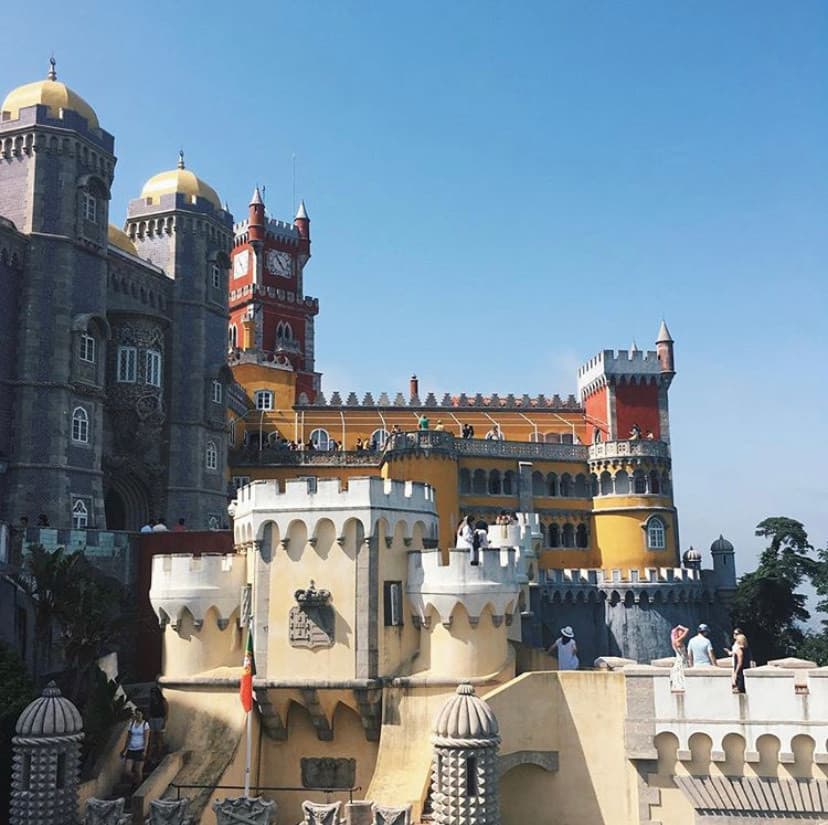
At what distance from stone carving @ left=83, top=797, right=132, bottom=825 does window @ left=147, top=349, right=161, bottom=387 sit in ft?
77.2

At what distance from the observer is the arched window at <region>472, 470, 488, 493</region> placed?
190 feet

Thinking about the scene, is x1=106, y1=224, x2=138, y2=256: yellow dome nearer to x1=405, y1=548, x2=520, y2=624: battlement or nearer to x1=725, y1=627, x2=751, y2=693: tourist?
x1=405, y1=548, x2=520, y2=624: battlement

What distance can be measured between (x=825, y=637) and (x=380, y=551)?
111ft

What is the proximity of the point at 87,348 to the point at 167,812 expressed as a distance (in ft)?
74.4

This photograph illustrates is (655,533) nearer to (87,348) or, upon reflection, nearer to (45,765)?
(87,348)

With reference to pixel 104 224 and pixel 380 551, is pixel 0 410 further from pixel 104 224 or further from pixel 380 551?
pixel 380 551

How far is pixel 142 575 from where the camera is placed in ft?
110

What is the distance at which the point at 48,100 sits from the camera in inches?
1580

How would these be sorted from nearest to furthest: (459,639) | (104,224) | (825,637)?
1. (459,639)
2. (104,224)
3. (825,637)

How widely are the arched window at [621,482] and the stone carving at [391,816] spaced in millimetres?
39777

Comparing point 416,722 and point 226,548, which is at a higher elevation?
point 226,548

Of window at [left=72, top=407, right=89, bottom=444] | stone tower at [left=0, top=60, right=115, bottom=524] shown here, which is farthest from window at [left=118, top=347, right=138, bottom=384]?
window at [left=72, top=407, right=89, bottom=444]

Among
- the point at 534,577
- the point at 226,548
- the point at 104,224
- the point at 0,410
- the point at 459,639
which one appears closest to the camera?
the point at 459,639

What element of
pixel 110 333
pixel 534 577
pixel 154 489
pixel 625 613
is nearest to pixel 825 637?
pixel 625 613
